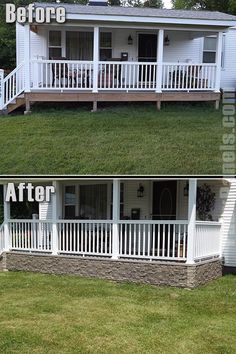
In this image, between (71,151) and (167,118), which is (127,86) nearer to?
(167,118)

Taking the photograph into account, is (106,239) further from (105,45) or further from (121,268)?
(105,45)

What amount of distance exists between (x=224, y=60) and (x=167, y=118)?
558cm

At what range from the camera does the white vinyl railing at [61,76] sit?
11.4 meters

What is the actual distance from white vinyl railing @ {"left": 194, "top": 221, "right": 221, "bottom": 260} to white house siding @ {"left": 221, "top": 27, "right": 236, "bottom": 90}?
5460mm

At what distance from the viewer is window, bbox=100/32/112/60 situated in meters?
14.1

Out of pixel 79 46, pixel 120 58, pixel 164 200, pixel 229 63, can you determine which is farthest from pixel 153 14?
pixel 164 200

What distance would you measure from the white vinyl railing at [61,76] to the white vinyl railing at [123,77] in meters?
0.36

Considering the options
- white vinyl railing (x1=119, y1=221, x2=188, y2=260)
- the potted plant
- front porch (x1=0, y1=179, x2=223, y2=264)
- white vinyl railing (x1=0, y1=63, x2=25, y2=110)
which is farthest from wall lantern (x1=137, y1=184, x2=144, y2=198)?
white vinyl railing (x1=0, y1=63, x2=25, y2=110)

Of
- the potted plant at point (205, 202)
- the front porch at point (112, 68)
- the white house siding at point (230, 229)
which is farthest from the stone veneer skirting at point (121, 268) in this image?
the front porch at point (112, 68)

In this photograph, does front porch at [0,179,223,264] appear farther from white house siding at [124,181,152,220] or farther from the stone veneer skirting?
the stone veneer skirting

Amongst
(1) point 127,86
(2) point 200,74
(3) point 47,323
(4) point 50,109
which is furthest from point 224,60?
(3) point 47,323

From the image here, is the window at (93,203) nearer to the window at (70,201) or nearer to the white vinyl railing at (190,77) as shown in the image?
the window at (70,201)

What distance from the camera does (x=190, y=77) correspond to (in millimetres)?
12430

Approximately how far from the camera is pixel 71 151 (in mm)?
7777
